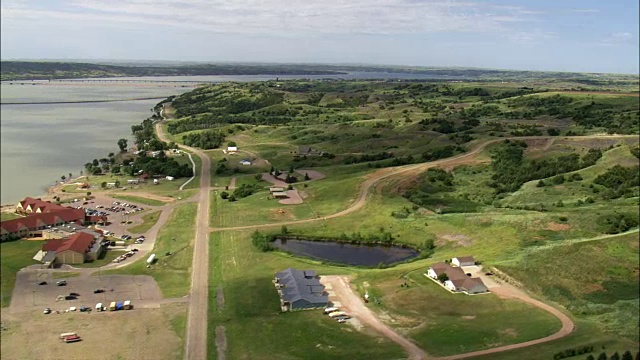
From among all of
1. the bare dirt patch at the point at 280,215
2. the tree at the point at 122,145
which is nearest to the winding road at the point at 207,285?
the bare dirt patch at the point at 280,215

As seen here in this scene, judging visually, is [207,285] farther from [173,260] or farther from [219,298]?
[173,260]

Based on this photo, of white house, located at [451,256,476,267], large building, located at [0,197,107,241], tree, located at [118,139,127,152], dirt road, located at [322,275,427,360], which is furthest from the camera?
tree, located at [118,139,127,152]

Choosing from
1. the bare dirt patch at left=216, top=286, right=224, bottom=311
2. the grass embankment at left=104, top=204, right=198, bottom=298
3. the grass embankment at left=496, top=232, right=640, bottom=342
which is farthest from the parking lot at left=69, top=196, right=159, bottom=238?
the grass embankment at left=496, top=232, right=640, bottom=342

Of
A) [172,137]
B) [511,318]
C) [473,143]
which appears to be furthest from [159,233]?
[172,137]

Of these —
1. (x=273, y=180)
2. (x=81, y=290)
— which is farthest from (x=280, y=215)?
(x=81, y=290)

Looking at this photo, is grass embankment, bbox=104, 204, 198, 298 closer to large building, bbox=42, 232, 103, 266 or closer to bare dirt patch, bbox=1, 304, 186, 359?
large building, bbox=42, 232, 103, 266

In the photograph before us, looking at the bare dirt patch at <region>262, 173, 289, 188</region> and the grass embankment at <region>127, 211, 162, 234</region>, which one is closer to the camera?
the grass embankment at <region>127, 211, 162, 234</region>

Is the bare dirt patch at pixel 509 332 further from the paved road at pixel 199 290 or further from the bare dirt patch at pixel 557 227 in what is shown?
the bare dirt patch at pixel 557 227
